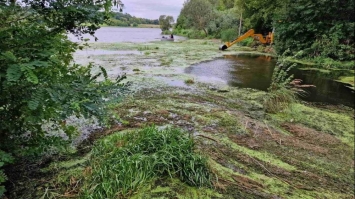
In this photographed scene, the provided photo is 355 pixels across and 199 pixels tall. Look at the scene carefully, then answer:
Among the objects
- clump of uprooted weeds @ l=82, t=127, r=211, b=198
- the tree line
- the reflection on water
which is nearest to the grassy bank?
clump of uprooted weeds @ l=82, t=127, r=211, b=198

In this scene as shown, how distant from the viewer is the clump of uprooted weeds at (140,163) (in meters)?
2.21

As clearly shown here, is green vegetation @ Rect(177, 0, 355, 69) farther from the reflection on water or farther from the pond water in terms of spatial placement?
the pond water

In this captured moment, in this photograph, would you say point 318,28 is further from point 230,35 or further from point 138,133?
point 138,133

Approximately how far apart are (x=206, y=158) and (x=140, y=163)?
68 cm

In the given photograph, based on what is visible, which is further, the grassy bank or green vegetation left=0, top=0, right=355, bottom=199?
the grassy bank

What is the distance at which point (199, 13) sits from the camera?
3184cm

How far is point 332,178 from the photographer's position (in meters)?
2.90

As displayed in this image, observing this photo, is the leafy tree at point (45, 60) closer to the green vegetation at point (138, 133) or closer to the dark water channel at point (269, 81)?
the green vegetation at point (138, 133)

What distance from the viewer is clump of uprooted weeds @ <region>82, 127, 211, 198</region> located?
221 cm

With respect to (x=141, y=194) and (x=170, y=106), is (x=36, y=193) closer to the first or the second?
(x=141, y=194)

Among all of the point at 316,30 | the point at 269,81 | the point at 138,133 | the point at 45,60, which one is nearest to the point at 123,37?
the point at 316,30

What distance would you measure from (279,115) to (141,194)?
3.29 m

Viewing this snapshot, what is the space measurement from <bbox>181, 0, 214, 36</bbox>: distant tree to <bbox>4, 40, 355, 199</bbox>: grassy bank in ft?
87.5

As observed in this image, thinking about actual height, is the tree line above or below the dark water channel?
above
